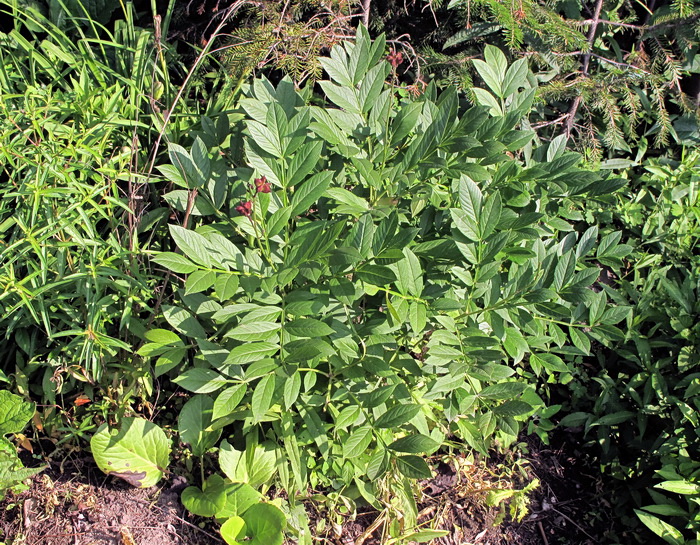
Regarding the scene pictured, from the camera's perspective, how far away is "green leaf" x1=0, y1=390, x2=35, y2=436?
1.92m

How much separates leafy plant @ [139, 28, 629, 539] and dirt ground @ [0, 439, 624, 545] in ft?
0.58

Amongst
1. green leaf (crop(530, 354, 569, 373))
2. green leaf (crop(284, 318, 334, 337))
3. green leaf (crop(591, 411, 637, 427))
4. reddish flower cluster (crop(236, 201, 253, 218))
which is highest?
reddish flower cluster (crop(236, 201, 253, 218))

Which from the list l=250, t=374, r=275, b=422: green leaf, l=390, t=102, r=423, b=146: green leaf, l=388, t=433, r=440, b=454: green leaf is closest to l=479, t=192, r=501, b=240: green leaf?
l=390, t=102, r=423, b=146: green leaf

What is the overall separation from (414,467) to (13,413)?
49.5 inches

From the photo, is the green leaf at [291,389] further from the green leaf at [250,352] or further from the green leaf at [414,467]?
the green leaf at [414,467]

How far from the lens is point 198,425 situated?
199 cm

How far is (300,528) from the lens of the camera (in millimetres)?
1995

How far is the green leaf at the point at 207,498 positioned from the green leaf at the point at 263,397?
49 cm

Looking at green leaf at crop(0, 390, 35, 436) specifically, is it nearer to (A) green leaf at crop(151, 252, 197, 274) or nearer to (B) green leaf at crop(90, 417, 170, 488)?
(B) green leaf at crop(90, 417, 170, 488)

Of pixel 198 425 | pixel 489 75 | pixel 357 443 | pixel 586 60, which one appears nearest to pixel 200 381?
pixel 198 425

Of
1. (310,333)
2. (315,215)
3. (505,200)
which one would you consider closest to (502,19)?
(505,200)

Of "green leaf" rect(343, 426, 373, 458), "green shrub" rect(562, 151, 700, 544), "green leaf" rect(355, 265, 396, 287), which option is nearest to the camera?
"green leaf" rect(355, 265, 396, 287)

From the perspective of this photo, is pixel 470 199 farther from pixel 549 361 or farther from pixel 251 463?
pixel 251 463

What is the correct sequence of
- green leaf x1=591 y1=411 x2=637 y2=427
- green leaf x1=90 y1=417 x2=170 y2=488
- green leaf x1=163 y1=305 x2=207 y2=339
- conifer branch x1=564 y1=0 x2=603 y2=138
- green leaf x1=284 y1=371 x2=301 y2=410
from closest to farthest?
green leaf x1=284 y1=371 x2=301 y2=410, green leaf x1=163 y1=305 x2=207 y2=339, green leaf x1=90 y1=417 x2=170 y2=488, green leaf x1=591 y1=411 x2=637 y2=427, conifer branch x1=564 y1=0 x2=603 y2=138
